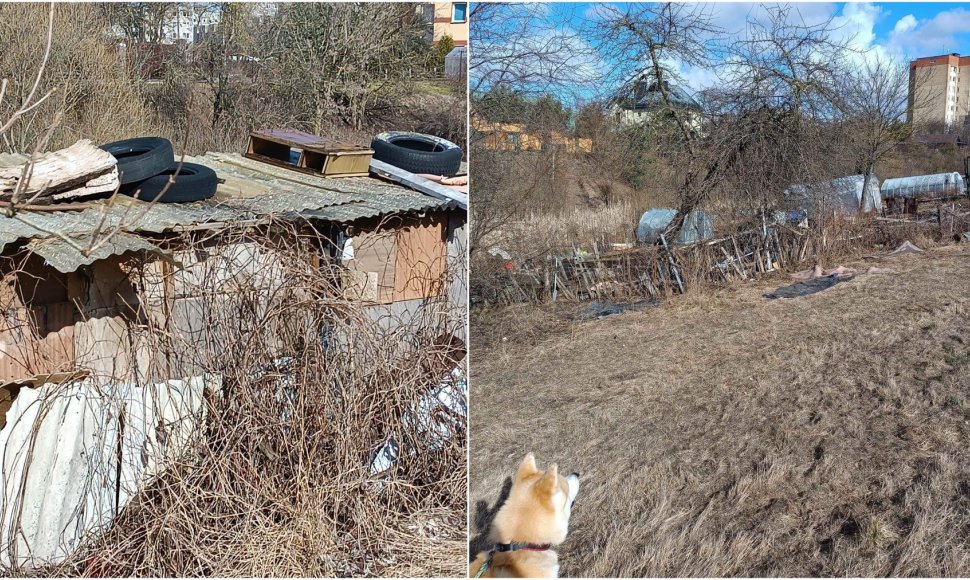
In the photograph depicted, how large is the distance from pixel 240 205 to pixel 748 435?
4.95 metres

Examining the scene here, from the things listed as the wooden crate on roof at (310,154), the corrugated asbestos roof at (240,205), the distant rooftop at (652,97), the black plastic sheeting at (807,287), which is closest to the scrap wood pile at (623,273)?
the black plastic sheeting at (807,287)

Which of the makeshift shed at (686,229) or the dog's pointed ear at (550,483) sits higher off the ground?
the makeshift shed at (686,229)

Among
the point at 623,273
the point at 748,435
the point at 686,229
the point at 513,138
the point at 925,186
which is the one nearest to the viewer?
the point at 748,435

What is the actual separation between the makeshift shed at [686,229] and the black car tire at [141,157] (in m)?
6.46

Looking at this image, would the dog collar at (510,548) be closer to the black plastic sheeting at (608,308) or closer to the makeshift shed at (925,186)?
the black plastic sheeting at (608,308)

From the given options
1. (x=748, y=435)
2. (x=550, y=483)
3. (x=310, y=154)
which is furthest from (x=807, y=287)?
(x=550, y=483)

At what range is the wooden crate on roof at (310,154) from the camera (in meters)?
9.54

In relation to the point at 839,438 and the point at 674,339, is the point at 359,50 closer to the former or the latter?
the point at 674,339

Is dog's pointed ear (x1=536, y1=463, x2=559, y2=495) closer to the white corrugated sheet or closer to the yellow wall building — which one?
the white corrugated sheet

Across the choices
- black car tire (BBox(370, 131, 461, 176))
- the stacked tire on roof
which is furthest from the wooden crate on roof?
the stacked tire on roof

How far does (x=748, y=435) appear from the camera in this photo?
5027 mm

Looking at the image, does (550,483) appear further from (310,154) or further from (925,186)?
(925,186)

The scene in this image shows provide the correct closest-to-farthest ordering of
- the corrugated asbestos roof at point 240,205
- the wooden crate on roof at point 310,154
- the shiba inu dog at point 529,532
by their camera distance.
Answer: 1. the shiba inu dog at point 529,532
2. the corrugated asbestos roof at point 240,205
3. the wooden crate on roof at point 310,154

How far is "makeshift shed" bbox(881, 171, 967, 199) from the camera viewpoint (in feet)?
57.9
